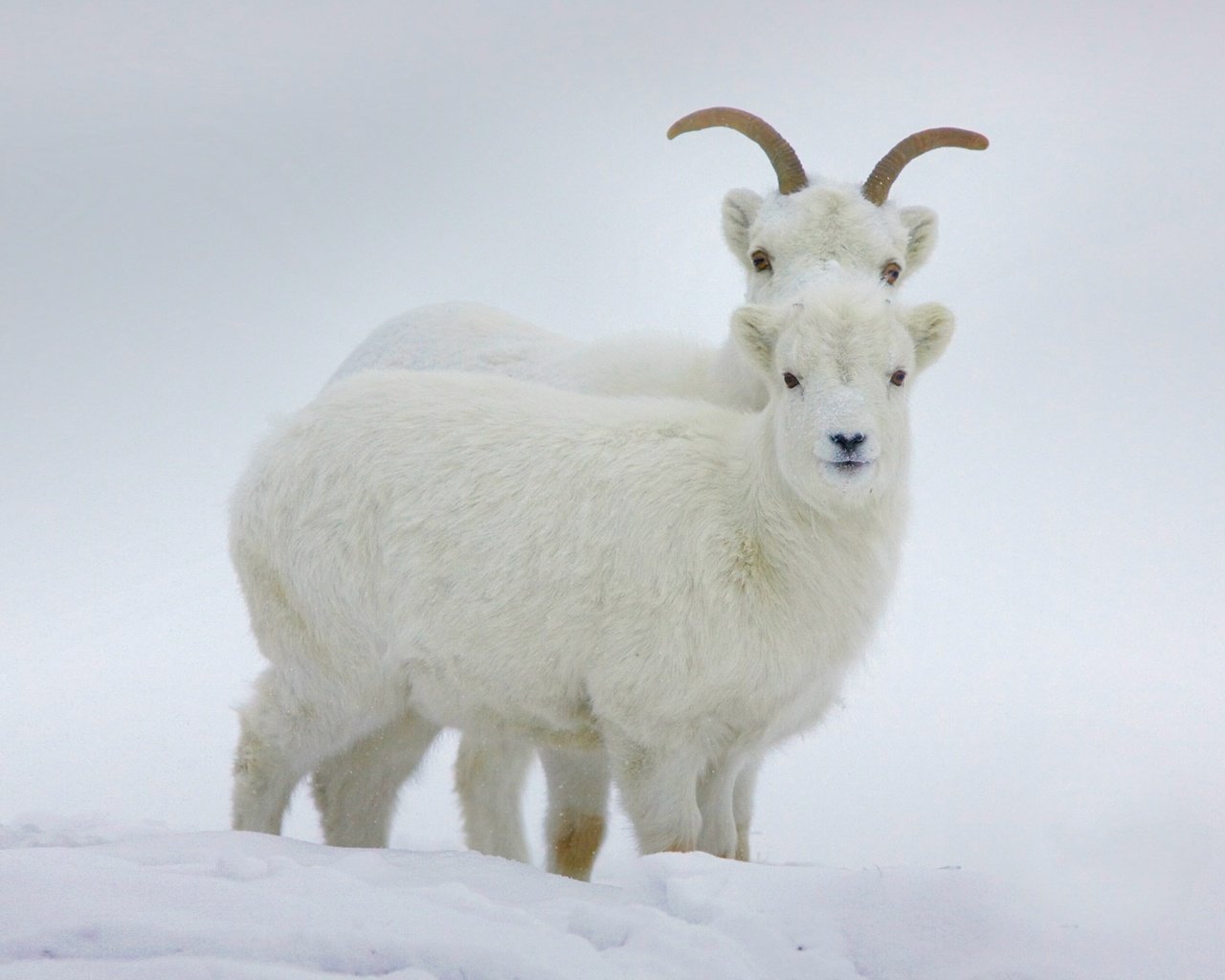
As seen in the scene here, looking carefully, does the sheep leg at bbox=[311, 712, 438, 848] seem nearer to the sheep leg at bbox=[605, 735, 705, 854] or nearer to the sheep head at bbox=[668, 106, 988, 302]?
the sheep leg at bbox=[605, 735, 705, 854]

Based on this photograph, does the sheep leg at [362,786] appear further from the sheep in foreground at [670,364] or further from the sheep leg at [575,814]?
the sheep leg at [575,814]

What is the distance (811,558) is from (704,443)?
752mm

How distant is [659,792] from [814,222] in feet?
9.72

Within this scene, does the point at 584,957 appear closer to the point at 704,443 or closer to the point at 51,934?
the point at 51,934

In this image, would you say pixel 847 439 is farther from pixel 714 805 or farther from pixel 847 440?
pixel 714 805

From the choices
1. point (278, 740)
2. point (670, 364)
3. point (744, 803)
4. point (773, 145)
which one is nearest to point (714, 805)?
point (744, 803)

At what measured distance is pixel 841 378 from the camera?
5.99m

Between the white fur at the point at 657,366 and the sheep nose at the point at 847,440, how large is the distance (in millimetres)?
1105

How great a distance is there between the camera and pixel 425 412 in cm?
700

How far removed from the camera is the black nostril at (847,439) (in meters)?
5.79

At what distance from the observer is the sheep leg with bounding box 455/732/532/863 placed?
8227mm

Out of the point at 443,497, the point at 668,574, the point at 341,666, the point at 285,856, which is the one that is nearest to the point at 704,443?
the point at 668,574

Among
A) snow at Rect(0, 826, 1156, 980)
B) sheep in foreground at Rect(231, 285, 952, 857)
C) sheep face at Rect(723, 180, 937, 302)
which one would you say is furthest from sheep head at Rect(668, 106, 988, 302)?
snow at Rect(0, 826, 1156, 980)

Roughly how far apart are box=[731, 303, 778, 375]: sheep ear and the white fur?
600mm
